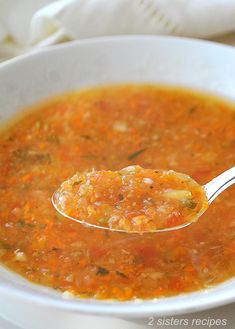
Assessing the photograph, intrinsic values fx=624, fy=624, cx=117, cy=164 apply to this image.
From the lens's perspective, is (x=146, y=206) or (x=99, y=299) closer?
(x=99, y=299)

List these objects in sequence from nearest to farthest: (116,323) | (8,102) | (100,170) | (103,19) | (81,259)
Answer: (116,323) < (81,259) < (100,170) < (8,102) < (103,19)

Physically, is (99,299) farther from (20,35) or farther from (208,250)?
(20,35)

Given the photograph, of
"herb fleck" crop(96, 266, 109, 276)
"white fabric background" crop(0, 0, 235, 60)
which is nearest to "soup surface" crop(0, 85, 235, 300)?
"herb fleck" crop(96, 266, 109, 276)

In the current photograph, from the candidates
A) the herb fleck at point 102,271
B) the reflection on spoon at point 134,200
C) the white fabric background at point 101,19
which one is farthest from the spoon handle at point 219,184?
the white fabric background at point 101,19

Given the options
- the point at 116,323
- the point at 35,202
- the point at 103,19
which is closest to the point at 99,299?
the point at 116,323

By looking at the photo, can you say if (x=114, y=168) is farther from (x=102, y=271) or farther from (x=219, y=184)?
(x=102, y=271)

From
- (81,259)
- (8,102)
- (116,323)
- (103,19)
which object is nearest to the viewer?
(116,323)

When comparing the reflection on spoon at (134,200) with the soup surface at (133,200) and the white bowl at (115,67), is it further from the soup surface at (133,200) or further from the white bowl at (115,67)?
the white bowl at (115,67)

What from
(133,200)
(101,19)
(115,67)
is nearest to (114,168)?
(133,200)

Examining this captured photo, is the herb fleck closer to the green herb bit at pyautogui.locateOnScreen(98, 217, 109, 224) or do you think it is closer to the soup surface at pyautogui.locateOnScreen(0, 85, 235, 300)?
the soup surface at pyautogui.locateOnScreen(0, 85, 235, 300)
